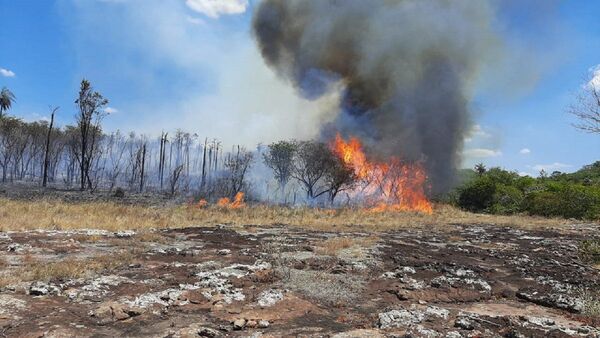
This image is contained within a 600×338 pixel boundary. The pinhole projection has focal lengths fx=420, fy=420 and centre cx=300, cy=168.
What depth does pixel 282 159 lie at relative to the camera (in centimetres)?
5922

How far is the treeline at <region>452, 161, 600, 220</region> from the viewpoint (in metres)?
34.2

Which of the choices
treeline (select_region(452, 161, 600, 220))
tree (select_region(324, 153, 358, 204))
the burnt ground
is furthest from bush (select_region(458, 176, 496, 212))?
the burnt ground

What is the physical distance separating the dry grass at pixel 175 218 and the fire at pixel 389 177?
4.56 m

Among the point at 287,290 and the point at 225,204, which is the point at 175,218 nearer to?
the point at 225,204

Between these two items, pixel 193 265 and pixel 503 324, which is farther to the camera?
pixel 193 265

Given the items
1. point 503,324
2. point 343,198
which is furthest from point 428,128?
point 503,324

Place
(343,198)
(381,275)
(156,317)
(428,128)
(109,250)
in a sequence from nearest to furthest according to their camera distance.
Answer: (156,317)
(381,275)
(109,250)
(428,128)
(343,198)

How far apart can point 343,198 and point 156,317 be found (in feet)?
126

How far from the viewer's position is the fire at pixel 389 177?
3578cm

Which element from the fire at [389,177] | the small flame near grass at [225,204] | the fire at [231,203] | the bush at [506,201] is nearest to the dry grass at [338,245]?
the small flame near grass at [225,204]

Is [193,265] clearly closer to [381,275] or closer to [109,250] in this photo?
[109,250]

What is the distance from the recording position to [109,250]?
1181 centimetres

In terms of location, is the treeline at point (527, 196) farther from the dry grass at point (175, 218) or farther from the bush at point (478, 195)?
the dry grass at point (175, 218)

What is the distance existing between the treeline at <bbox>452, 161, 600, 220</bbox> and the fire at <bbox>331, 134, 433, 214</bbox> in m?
7.79
